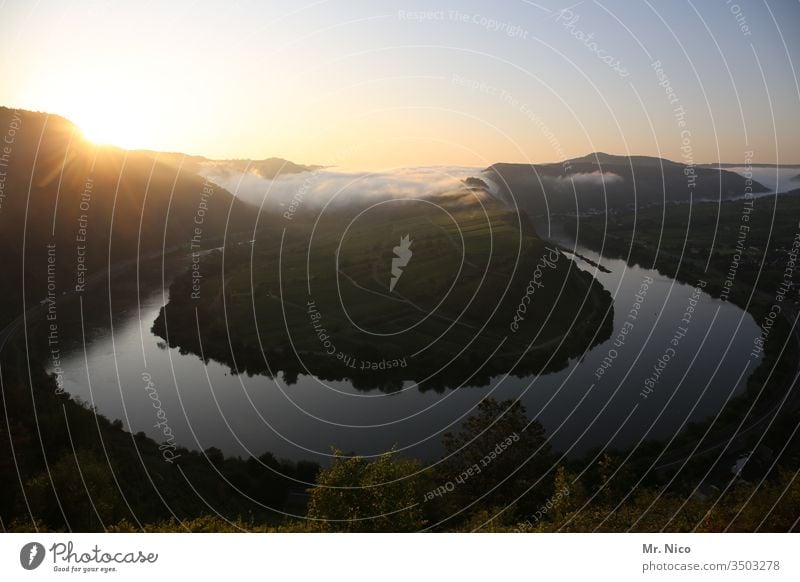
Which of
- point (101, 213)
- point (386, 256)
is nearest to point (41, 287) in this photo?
point (101, 213)

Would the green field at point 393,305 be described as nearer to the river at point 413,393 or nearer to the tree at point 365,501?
the river at point 413,393

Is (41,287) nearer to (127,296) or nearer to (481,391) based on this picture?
(127,296)

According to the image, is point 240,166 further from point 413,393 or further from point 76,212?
point 76,212

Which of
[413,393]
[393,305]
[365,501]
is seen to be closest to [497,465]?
[365,501]

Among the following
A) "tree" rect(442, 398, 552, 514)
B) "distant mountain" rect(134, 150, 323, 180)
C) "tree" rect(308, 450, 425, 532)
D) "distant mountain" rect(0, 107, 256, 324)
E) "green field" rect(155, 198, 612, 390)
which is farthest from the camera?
"distant mountain" rect(0, 107, 256, 324)

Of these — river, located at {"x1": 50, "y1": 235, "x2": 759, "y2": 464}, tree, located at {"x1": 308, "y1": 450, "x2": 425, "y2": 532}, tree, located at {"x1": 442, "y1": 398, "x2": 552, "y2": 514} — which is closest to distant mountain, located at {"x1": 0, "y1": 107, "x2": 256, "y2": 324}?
river, located at {"x1": 50, "y1": 235, "x2": 759, "y2": 464}

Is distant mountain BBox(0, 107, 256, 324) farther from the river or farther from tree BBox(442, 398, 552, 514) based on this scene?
tree BBox(442, 398, 552, 514)
